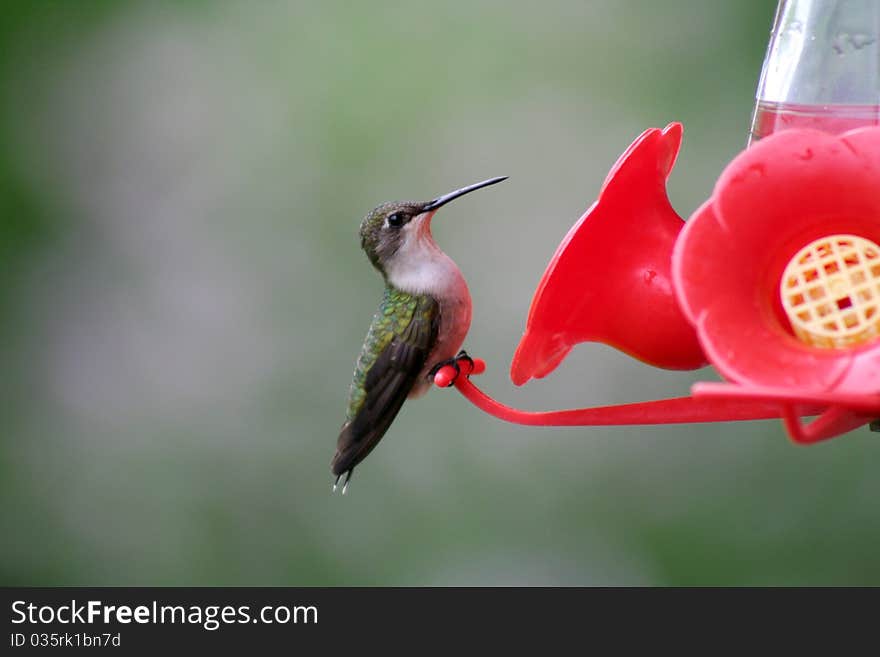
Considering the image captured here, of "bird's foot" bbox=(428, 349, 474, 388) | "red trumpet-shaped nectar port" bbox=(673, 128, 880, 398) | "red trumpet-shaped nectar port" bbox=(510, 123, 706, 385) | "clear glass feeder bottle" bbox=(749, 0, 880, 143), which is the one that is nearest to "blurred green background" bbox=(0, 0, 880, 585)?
"bird's foot" bbox=(428, 349, 474, 388)

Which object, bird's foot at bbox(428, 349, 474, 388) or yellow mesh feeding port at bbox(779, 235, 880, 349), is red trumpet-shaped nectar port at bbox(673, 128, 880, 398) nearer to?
yellow mesh feeding port at bbox(779, 235, 880, 349)

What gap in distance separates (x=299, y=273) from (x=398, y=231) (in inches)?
80.9

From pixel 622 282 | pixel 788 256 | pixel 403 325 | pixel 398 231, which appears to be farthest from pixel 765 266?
pixel 398 231

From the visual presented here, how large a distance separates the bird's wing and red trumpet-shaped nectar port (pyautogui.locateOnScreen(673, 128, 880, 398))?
3.92ft

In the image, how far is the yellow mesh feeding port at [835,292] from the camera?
6.20 feet

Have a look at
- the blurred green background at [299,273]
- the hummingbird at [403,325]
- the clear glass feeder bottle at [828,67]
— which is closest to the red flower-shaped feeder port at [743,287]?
the clear glass feeder bottle at [828,67]

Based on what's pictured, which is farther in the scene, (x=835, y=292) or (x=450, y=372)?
(x=450, y=372)

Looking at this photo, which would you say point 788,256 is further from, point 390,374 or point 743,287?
point 390,374

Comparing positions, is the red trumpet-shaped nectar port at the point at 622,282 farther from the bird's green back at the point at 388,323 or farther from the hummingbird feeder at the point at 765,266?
the bird's green back at the point at 388,323

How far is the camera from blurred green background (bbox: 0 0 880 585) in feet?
16.5

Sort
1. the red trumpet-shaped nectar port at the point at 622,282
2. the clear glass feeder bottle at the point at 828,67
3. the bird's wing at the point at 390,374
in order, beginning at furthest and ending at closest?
the bird's wing at the point at 390,374 → the clear glass feeder bottle at the point at 828,67 → the red trumpet-shaped nectar port at the point at 622,282

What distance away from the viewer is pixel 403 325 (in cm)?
311

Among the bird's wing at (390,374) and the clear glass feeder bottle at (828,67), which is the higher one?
the clear glass feeder bottle at (828,67)
